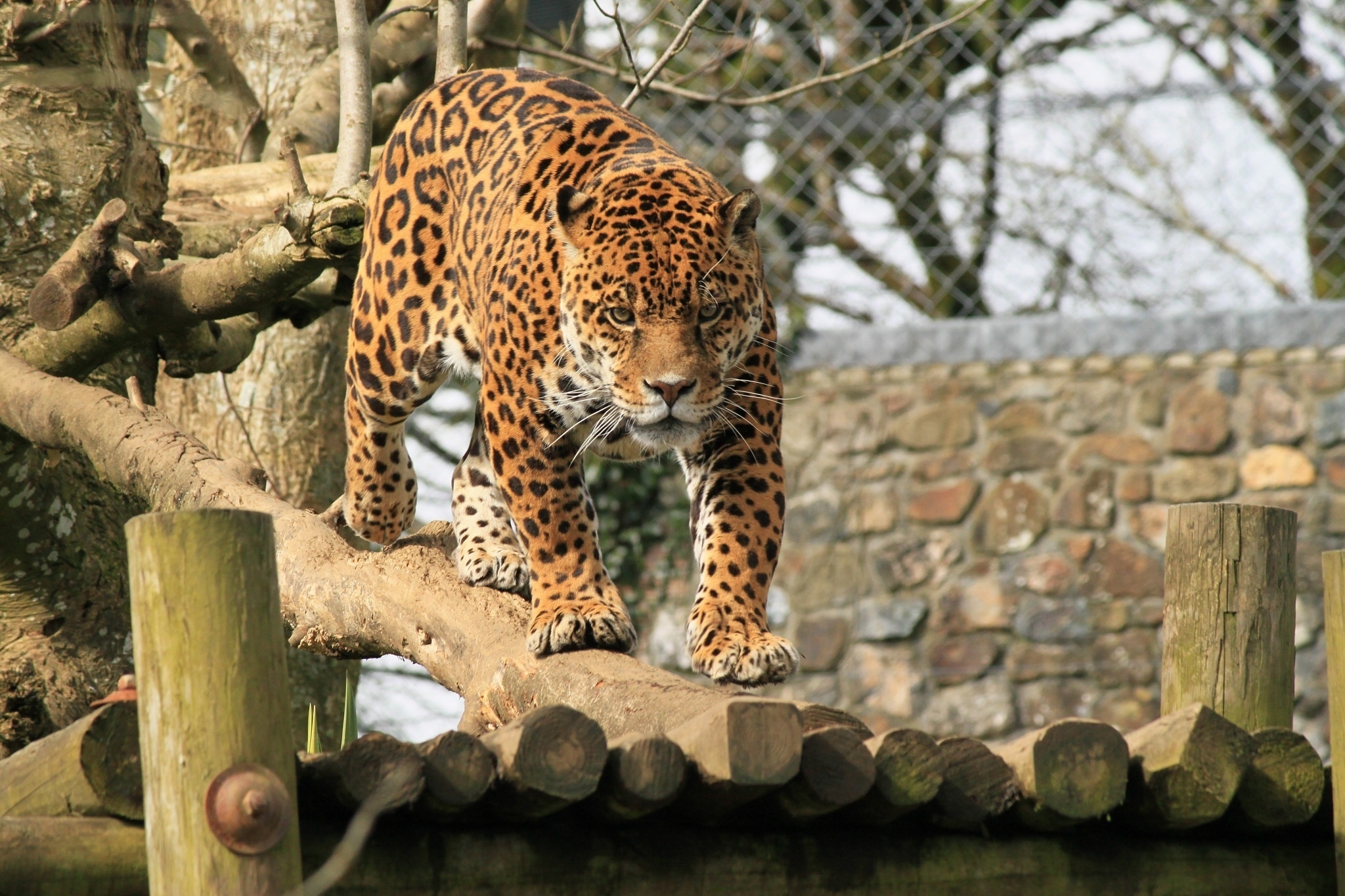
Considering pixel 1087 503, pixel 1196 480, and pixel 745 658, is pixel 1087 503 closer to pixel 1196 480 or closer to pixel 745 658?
pixel 1196 480

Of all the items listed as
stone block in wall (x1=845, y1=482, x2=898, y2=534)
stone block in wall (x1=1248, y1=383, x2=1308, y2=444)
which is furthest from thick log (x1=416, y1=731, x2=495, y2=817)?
stone block in wall (x1=1248, y1=383, x2=1308, y2=444)

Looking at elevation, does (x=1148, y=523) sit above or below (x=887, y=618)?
above

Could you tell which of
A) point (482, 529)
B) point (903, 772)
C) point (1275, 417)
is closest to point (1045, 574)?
point (1275, 417)

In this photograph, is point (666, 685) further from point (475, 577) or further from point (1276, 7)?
point (1276, 7)

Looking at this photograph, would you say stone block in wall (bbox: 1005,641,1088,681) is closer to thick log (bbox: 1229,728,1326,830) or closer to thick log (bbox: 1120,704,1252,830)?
thick log (bbox: 1229,728,1326,830)

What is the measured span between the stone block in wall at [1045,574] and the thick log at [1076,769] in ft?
22.6

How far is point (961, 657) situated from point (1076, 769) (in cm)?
694

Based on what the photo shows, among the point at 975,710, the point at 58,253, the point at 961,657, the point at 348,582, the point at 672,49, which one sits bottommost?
the point at 975,710

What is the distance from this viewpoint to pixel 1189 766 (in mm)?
3143

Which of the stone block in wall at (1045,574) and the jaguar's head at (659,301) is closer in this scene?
the jaguar's head at (659,301)

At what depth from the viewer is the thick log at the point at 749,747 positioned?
113 inches

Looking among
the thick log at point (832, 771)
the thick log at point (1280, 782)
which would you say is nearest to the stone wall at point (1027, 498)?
the thick log at point (1280, 782)

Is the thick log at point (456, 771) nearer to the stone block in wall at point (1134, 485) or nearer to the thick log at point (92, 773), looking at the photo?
the thick log at point (92, 773)

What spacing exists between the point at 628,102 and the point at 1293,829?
3.64m
